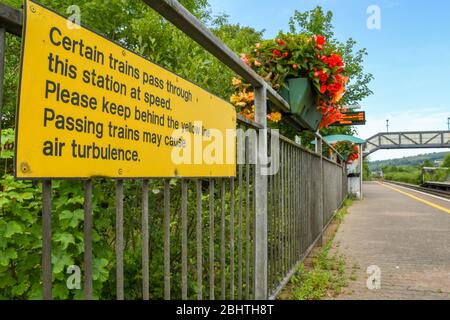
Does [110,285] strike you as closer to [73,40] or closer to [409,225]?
[73,40]

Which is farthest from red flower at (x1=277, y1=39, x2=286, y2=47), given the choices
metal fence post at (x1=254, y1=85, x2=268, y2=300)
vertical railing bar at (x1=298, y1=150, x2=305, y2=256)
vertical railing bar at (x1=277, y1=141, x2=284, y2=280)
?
vertical railing bar at (x1=298, y1=150, x2=305, y2=256)

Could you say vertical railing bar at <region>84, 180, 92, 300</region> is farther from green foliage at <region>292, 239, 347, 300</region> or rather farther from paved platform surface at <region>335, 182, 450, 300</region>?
paved platform surface at <region>335, 182, 450, 300</region>

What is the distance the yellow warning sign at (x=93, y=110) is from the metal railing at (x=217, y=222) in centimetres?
7

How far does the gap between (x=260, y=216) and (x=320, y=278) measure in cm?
155

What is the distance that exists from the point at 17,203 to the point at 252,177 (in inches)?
58.4

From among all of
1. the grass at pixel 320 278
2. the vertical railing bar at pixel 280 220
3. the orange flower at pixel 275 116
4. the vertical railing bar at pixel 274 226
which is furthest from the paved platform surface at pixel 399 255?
the orange flower at pixel 275 116

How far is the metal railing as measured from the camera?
1399mm

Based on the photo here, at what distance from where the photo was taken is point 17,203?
2.07 m

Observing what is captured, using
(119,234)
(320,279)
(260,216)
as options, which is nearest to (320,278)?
(320,279)

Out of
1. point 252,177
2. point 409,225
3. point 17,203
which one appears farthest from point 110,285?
point 409,225

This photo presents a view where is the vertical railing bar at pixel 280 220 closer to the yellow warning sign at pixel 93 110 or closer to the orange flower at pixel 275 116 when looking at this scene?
the orange flower at pixel 275 116

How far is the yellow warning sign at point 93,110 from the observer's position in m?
1.04

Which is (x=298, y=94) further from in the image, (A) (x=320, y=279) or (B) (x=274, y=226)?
(A) (x=320, y=279)
